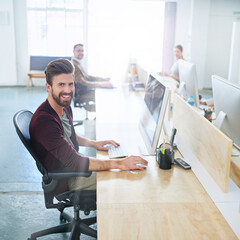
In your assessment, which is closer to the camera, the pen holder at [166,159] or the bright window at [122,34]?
the pen holder at [166,159]

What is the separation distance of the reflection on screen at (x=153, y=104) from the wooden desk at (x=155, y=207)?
0.68 feet

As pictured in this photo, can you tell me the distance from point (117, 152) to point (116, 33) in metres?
6.86

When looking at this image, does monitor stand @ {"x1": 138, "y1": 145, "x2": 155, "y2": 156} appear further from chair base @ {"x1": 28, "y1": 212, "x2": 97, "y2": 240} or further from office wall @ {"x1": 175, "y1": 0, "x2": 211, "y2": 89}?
office wall @ {"x1": 175, "y1": 0, "x2": 211, "y2": 89}

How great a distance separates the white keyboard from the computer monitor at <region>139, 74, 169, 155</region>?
0.14 metres

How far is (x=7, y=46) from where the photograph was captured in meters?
8.44

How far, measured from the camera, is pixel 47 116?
196cm

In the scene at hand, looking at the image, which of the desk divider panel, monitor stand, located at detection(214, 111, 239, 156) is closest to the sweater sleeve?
the desk divider panel

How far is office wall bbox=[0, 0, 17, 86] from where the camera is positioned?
823cm

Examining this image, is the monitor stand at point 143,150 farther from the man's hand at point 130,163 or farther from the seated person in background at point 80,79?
the seated person in background at point 80,79

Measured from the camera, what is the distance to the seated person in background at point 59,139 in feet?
6.32

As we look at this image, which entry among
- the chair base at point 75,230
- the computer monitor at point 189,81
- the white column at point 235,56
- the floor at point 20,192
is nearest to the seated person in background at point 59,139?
the chair base at point 75,230

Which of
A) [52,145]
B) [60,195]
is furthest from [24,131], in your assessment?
[60,195]

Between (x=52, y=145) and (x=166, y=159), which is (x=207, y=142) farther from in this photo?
(x=52, y=145)

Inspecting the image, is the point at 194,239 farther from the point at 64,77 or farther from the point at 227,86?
the point at 64,77
